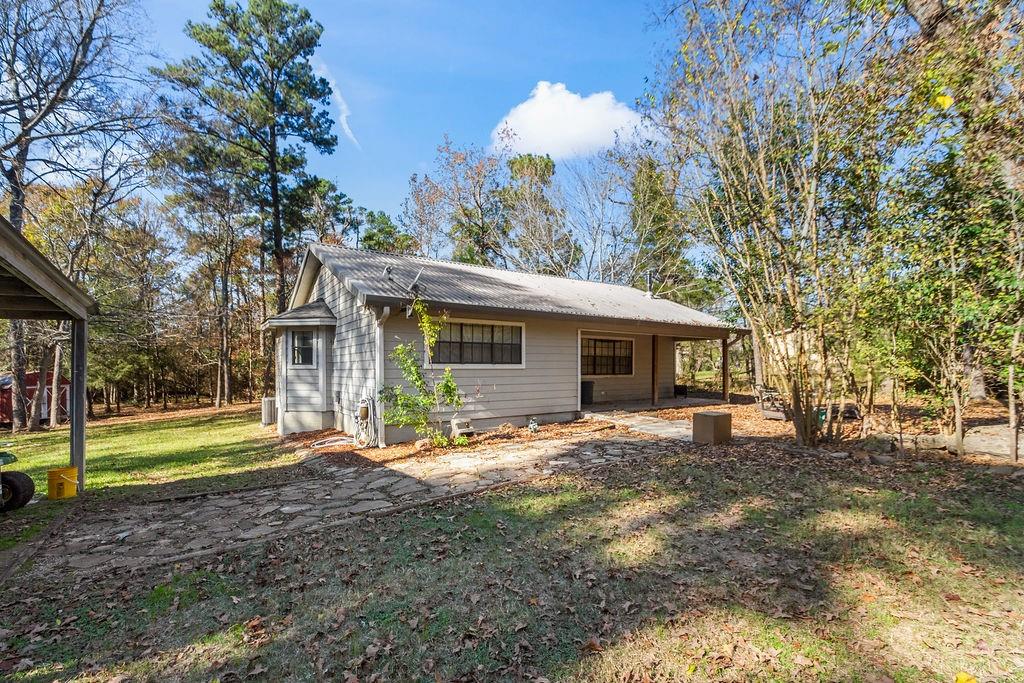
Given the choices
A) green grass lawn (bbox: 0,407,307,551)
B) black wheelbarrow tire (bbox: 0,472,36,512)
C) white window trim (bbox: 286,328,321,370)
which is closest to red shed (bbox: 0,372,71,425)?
green grass lawn (bbox: 0,407,307,551)

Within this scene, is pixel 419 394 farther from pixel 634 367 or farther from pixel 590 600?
pixel 634 367

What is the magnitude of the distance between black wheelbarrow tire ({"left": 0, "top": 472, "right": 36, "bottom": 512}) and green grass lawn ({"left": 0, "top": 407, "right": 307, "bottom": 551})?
0.14 metres

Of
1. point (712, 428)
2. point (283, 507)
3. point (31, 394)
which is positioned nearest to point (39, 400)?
point (31, 394)

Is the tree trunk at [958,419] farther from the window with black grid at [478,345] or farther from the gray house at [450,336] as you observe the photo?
the window with black grid at [478,345]

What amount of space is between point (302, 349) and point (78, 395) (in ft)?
16.5

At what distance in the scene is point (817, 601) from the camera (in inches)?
118

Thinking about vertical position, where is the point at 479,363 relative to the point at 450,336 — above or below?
below

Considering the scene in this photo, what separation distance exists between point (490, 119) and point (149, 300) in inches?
604

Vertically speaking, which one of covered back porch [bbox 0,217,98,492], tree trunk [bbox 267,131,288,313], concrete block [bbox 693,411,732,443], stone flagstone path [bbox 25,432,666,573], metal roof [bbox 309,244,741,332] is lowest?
stone flagstone path [bbox 25,432,666,573]

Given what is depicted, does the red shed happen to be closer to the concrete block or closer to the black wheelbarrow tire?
the black wheelbarrow tire

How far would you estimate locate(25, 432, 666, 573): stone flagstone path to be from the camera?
4.12 metres

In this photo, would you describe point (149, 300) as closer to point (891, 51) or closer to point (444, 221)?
A: point (444, 221)

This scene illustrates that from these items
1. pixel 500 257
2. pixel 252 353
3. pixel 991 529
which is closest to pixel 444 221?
pixel 500 257

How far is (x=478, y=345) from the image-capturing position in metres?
9.66
